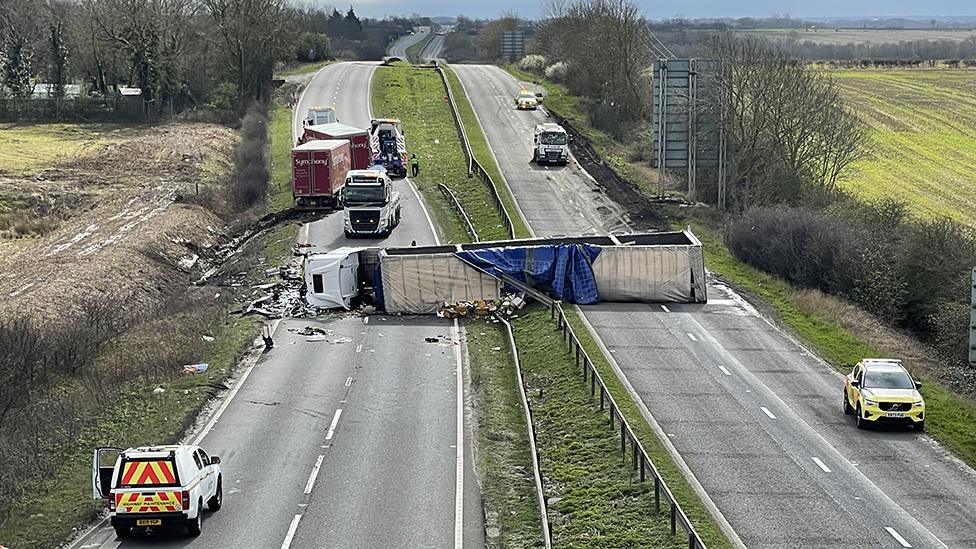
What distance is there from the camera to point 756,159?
64812 mm

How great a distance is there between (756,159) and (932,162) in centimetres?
2415

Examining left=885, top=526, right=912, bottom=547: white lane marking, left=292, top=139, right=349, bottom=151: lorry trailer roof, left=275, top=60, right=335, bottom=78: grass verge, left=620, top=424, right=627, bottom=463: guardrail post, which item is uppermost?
left=275, top=60, right=335, bottom=78: grass verge

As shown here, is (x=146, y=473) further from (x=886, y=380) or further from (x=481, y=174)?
Answer: (x=481, y=174)

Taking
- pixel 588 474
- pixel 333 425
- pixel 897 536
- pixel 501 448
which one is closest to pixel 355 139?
pixel 333 425

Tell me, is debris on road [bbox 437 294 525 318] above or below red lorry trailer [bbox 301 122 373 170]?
below

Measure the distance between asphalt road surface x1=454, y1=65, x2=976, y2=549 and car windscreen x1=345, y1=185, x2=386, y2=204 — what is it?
14448 mm

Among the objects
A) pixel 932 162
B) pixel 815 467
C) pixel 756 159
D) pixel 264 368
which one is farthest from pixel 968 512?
pixel 932 162

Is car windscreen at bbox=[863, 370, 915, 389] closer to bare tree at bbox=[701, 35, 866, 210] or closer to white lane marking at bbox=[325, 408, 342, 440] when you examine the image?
white lane marking at bbox=[325, 408, 342, 440]

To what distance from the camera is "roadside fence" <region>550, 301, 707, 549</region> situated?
2103cm

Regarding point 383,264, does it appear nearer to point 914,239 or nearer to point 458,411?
point 458,411

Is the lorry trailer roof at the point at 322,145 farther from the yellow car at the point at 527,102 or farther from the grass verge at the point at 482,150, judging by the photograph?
the yellow car at the point at 527,102

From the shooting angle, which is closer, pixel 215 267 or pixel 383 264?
pixel 383 264

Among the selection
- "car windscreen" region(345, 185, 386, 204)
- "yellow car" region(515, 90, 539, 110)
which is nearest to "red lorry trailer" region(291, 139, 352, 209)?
"car windscreen" region(345, 185, 386, 204)

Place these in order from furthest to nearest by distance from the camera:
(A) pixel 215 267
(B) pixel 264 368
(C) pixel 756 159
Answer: (C) pixel 756 159 < (A) pixel 215 267 < (B) pixel 264 368
